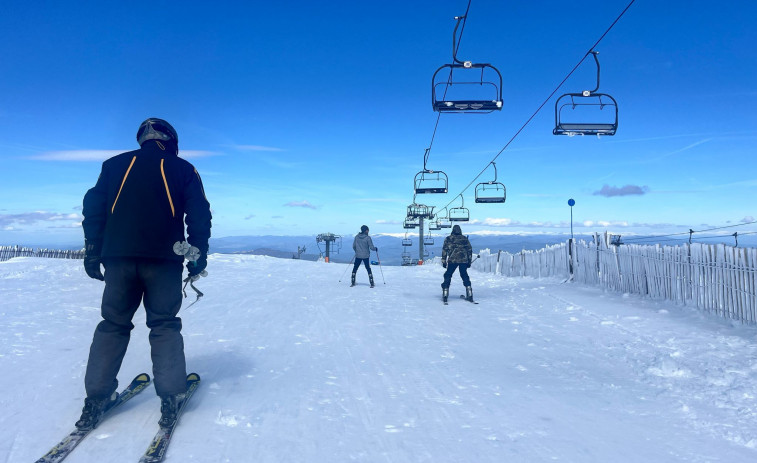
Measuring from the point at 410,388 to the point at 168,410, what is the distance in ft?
6.75

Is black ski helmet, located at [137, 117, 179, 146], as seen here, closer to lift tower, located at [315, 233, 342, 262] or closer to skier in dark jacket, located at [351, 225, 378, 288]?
skier in dark jacket, located at [351, 225, 378, 288]

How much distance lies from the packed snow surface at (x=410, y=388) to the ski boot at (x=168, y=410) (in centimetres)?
10

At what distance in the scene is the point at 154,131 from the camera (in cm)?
335

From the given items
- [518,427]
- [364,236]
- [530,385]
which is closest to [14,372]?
[518,427]

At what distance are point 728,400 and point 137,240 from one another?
16.9 feet

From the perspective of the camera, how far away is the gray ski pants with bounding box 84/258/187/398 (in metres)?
3.11

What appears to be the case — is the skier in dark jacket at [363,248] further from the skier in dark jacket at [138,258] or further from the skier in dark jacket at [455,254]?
the skier in dark jacket at [138,258]

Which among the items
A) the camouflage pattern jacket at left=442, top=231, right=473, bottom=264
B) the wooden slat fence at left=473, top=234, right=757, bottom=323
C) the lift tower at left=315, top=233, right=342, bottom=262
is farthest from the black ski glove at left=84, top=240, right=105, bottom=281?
the lift tower at left=315, top=233, right=342, bottom=262

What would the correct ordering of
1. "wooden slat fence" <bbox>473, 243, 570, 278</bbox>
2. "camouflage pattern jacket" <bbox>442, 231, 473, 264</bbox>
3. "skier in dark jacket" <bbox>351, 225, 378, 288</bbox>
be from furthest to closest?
"wooden slat fence" <bbox>473, 243, 570, 278</bbox> < "skier in dark jacket" <bbox>351, 225, 378, 288</bbox> < "camouflage pattern jacket" <bbox>442, 231, 473, 264</bbox>

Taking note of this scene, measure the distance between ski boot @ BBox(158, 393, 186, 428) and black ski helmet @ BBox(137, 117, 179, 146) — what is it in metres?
1.88

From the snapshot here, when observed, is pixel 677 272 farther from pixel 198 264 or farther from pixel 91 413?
pixel 91 413

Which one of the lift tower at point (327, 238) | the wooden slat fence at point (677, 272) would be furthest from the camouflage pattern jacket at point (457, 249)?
the lift tower at point (327, 238)

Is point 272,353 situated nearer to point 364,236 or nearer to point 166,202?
point 166,202

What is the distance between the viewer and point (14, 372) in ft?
14.1
